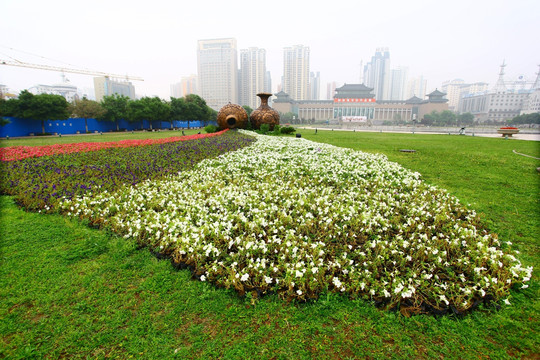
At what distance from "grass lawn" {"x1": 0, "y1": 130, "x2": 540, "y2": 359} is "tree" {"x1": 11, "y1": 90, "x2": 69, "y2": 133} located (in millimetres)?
32787

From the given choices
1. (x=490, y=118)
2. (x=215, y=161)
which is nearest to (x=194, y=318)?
(x=215, y=161)

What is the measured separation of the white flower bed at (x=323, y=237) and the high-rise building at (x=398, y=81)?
215m

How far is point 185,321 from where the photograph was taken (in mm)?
2330

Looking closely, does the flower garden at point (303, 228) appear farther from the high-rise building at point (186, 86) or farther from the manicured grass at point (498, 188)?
the high-rise building at point (186, 86)

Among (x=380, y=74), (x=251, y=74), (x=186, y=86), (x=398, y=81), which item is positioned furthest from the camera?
(x=398, y=81)

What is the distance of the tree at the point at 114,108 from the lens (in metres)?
35.4

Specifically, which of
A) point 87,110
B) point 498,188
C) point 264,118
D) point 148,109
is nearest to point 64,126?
point 87,110

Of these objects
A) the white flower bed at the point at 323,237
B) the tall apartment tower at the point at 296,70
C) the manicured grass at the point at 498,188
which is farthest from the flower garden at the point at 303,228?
the tall apartment tower at the point at 296,70

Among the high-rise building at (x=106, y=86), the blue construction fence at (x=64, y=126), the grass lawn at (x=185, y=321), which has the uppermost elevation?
the high-rise building at (x=106, y=86)

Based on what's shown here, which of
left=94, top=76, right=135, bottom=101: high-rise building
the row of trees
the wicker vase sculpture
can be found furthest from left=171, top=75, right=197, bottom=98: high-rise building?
the wicker vase sculpture

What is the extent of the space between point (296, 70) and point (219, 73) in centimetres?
4516

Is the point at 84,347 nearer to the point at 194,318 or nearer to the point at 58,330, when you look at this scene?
the point at 58,330

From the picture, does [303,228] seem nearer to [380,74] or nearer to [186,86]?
[186,86]

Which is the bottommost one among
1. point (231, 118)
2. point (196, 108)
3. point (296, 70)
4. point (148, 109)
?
point (231, 118)
